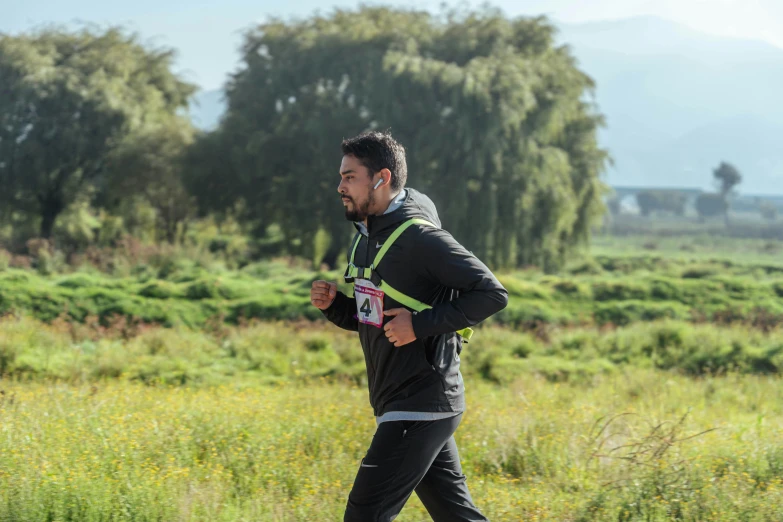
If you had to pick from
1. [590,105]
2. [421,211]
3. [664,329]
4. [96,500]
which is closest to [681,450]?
[421,211]

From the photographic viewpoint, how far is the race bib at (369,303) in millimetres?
3477

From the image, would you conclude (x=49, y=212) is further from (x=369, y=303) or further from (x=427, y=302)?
(x=427, y=302)

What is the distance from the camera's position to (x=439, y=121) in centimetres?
2925

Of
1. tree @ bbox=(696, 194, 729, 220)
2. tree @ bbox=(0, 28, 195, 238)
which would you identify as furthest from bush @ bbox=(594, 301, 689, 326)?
tree @ bbox=(696, 194, 729, 220)

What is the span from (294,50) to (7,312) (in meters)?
21.1

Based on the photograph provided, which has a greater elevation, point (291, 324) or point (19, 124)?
point (19, 124)

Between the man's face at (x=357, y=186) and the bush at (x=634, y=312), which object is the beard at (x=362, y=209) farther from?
the bush at (x=634, y=312)

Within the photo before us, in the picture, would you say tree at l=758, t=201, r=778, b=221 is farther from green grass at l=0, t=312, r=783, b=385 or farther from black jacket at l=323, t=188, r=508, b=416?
black jacket at l=323, t=188, r=508, b=416

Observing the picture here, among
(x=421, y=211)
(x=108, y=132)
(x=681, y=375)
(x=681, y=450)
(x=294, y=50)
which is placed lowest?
(x=681, y=375)

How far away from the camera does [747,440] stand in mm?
6180

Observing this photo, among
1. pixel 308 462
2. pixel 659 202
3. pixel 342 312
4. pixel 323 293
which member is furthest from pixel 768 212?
pixel 323 293

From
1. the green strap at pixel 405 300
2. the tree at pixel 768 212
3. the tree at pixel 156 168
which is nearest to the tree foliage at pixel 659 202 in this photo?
the tree at pixel 768 212

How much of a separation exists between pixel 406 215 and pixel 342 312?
2.13 ft

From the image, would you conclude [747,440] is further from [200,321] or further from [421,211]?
[200,321]
